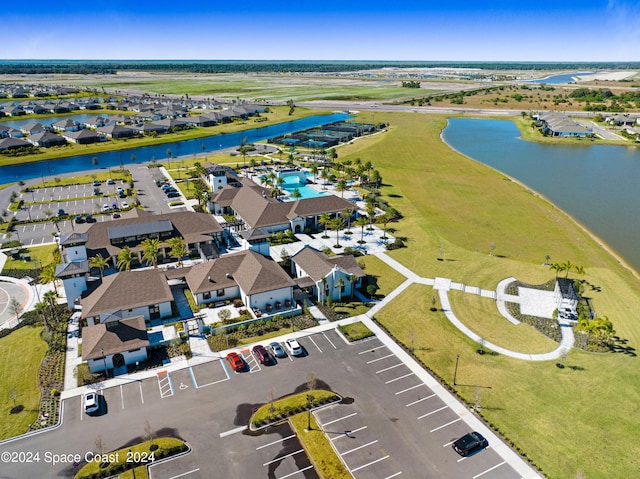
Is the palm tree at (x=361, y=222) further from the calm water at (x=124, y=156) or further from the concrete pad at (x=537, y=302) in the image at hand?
the calm water at (x=124, y=156)

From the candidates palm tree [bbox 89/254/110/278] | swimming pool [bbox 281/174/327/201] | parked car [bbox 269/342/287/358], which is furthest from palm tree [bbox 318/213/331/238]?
palm tree [bbox 89/254/110/278]

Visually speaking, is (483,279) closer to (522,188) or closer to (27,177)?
(522,188)

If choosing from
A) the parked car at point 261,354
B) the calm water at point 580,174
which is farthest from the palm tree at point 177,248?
the calm water at point 580,174

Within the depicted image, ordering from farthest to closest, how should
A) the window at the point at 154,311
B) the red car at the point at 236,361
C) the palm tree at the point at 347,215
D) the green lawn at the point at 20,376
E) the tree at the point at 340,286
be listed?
the palm tree at the point at 347,215, the tree at the point at 340,286, the window at the point at 154,311, the red car at the point at 236,361, the green lawn at the point at 20,376

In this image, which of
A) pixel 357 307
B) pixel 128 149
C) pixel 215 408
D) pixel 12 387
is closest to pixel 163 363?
pixel 215 408

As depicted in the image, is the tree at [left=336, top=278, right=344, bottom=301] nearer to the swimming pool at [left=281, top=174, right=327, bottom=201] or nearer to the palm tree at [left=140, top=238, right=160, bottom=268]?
the palm tree at [left=140, top=238, right=160, bottom=268]

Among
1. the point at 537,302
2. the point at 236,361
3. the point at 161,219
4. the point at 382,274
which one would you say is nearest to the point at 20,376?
the point at 236,361

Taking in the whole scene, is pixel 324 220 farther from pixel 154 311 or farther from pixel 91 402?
pixel 91 402
